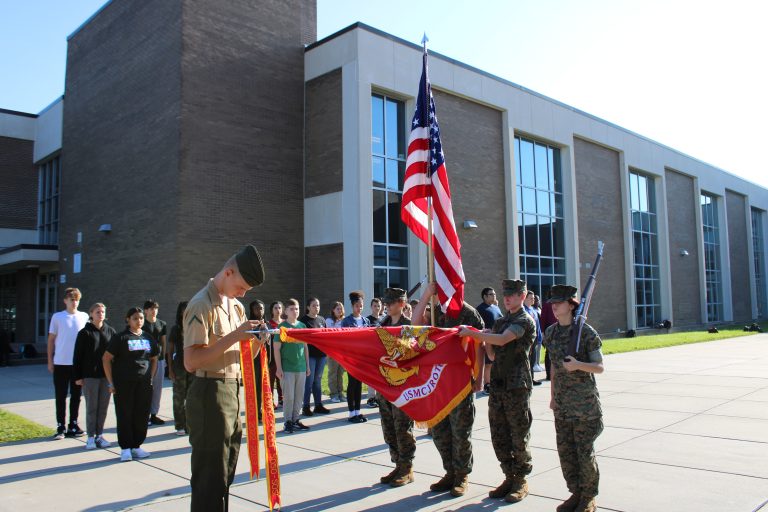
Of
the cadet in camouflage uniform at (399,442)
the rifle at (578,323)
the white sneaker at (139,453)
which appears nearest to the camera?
the rifle at (578,323)

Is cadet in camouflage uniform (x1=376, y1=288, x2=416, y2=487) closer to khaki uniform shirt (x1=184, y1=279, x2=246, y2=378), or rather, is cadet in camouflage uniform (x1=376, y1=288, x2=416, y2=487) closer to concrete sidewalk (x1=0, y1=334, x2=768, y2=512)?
concrete sidewalk (x1=0, y1=334, x2=768, y2=512)

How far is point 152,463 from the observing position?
6992 mm

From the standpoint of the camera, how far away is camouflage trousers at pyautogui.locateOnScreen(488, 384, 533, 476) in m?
5.47

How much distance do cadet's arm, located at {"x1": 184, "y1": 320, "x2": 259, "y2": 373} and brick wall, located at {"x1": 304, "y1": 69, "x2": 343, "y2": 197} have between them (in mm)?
15580

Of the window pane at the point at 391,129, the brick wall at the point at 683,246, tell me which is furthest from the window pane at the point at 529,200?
the brick wall at the point at 683,246

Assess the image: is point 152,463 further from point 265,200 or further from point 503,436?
point 265,200

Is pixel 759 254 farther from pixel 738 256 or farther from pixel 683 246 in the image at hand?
pixel 683 246

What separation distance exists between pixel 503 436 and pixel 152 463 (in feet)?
13.7

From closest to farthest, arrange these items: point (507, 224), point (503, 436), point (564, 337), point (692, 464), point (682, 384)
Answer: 1. point (564, 337)
2. point (503, 436)
3. point (692, 464)
4. point (682, 384)
5. point (507, 224)

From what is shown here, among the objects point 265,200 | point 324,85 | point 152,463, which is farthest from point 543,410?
point 324,85

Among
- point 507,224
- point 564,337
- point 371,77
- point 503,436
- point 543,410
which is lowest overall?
point 543,410

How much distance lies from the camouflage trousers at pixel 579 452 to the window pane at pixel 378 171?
15554mm

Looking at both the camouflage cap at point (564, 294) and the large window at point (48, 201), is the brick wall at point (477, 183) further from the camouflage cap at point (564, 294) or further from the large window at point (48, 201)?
the large window at point (48, 201)

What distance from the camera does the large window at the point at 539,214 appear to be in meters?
25.7
